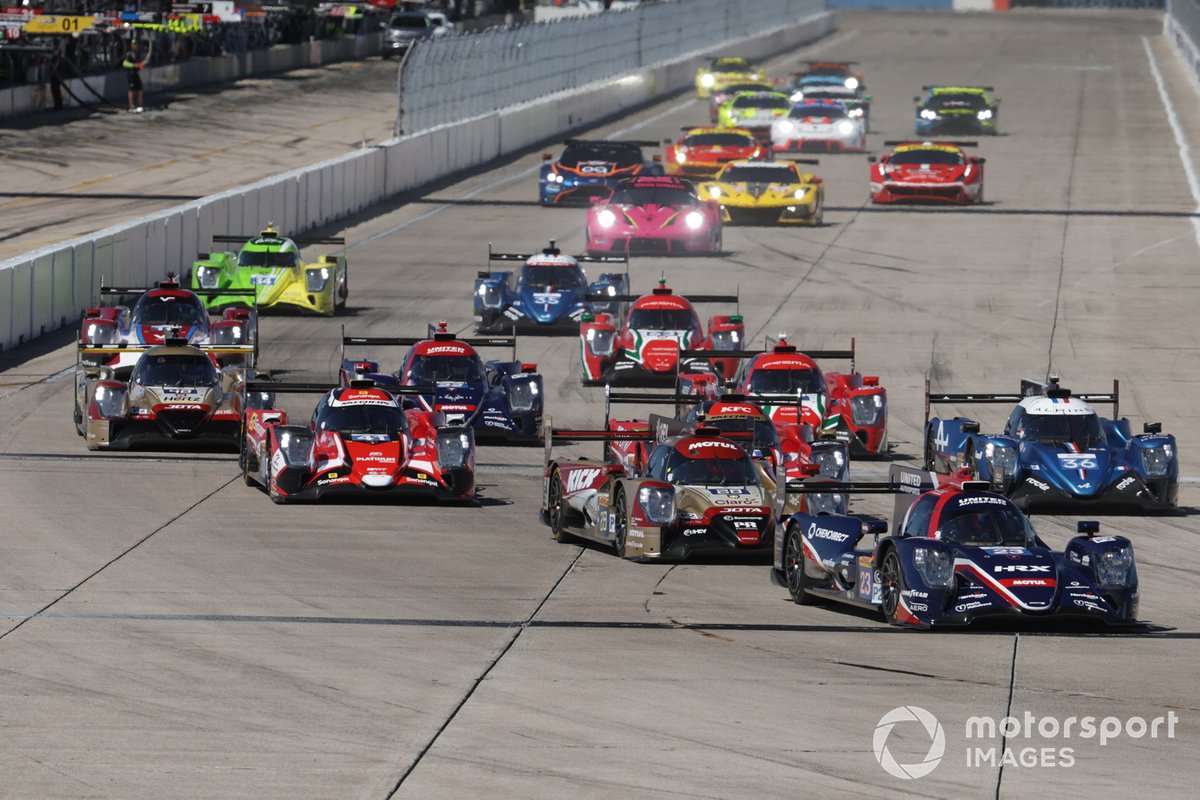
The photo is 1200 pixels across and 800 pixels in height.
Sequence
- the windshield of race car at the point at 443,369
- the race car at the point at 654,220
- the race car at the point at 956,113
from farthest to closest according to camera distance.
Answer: the race car at the point at 956,113, the race car at the point at 654,220, the windshield of race car at the point at 443,369

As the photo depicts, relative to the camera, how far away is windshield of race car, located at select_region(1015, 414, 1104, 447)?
28094 millimetres

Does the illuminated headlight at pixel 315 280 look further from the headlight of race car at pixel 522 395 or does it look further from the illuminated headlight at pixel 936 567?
the illuminated headlight at pixel 936 567

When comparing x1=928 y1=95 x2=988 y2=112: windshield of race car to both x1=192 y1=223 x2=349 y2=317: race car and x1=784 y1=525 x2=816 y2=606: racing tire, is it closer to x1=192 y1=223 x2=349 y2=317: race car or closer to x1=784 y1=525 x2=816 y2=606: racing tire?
x1=192 y1=223 x2=349 y2=317: race car

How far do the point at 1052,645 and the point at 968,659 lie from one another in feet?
3.60

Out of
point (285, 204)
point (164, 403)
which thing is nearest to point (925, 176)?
point (285, 204)

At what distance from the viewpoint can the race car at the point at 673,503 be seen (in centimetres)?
2444

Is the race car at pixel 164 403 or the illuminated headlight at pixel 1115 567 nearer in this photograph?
the illuminated headlight at pixel 1115 567

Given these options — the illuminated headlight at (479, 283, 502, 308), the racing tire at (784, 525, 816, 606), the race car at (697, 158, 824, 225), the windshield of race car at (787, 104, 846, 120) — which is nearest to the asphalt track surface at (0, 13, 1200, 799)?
the racing tire at (784, 525, 816, 606)

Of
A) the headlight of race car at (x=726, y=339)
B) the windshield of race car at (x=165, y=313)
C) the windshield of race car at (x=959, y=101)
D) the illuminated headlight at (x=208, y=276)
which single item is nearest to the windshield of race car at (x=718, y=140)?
the windshield of race car at (x=959, y=101)

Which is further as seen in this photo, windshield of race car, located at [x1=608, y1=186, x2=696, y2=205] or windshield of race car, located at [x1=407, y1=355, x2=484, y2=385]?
windshield of race car, located at [x1=608, y1=186, x2=696, y2=205]

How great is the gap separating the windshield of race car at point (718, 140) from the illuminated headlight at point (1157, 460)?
38.8 metres

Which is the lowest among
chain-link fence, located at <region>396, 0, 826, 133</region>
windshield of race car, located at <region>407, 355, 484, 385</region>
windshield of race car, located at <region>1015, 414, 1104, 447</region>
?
windshield of race car, located at <region>407, 355, 484, 385</region>

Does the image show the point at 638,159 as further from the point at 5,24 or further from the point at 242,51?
the point at 242,51

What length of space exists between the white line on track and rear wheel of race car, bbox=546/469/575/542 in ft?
111
